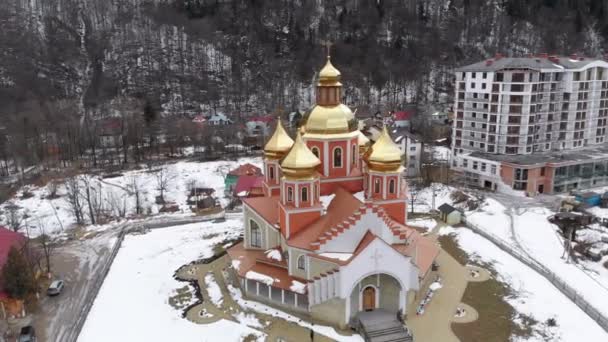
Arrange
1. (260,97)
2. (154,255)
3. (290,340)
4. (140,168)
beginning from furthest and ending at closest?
1. (260,97)
2. (140,168)
3. (154,255)
4. (290,340)

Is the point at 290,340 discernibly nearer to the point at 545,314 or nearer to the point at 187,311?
the point at 187,311

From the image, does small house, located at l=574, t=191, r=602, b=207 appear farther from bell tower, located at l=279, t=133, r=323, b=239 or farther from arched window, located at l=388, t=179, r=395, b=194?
bell tower, located at l=279, t=133, r=323, b=239

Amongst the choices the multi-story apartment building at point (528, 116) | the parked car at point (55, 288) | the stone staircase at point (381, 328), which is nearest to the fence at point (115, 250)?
the parked car at point (55, 288)

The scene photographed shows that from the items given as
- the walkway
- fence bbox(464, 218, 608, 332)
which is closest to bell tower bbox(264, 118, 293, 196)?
the walkway

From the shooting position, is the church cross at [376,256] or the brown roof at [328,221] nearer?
the church cross at [376,256]

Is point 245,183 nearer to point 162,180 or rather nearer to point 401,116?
point 162,180

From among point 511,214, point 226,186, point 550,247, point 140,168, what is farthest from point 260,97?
point 550,247

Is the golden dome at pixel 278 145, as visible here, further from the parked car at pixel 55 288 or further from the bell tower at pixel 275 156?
the parked car at pixel 55 288
